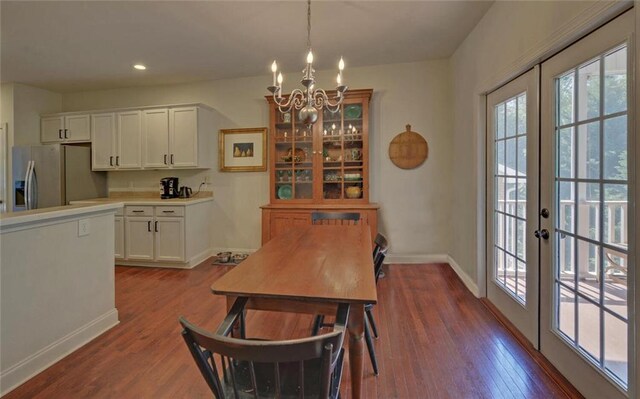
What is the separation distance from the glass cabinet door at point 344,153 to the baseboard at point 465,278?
145cm

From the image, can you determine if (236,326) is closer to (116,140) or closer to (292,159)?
(292,159)

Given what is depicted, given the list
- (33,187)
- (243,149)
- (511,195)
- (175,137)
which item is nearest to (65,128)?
(33,187)

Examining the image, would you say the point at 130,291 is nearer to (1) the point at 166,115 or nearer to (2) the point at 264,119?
(1) the point at 166,115

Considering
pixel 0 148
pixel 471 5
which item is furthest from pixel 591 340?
pixel 0 148

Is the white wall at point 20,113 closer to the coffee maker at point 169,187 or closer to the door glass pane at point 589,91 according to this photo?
the coffee maker at point 169,187

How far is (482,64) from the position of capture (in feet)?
9.37

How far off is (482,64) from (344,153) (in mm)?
1828

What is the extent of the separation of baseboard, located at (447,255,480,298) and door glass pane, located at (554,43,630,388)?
1114mm

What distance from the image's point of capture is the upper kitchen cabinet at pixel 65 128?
14.8 feet

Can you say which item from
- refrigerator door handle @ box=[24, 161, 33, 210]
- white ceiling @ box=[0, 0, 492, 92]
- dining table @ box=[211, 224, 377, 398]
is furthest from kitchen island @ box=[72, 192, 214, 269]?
dining table @ box=[211, 224, 377, 398]

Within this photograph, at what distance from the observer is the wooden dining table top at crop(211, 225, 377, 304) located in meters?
1.25

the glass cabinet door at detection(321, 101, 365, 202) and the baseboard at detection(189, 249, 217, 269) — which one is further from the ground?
the glass cabinet door at detection(321, 101, 365, 202)

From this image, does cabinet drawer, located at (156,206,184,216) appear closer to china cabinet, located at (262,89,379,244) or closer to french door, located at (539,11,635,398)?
china cabinet, located at (262,89,379,244)

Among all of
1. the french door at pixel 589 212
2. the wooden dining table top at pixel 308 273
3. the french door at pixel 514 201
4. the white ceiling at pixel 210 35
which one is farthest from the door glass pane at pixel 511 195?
the wooden dining table top at pixel 308 273
